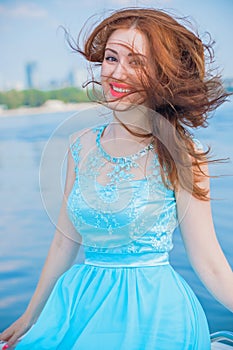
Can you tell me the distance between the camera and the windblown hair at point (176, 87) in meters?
1.18

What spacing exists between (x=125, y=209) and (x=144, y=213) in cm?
4

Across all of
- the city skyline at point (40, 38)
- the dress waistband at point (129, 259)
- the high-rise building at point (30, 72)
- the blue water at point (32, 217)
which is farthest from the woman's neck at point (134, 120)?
the high-rise building at point (30, 72)

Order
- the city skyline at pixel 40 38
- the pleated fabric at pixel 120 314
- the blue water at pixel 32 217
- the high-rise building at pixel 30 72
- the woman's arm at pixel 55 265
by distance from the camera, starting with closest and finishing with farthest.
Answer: the pleated fabric at pixel 120 314, the woman's arm at pixel 55 265, the blue water at pixel 32 217, the city skyline at pixel 40 38, the high-rise building at pixel 30 72

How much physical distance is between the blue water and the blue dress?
1.35m

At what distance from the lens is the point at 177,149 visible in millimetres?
1201

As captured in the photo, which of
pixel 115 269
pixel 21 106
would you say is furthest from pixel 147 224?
pixel 21 106

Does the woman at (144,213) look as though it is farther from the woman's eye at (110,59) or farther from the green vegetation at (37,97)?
the green vegetation at (37,97)

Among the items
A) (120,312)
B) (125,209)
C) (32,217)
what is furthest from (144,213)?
(32,217)

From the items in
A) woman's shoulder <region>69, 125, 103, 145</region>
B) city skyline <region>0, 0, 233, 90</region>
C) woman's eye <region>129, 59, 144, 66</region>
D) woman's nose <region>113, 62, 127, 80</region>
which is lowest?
woman's shoulder <region>69, 125, 103, 145</region>

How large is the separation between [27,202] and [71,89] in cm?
88

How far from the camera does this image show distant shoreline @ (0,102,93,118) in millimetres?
3760

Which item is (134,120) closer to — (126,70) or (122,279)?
(126,70)

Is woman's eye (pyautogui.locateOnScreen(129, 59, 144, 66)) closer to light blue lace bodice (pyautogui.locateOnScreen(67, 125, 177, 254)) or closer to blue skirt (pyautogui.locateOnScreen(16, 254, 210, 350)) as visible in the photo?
light blue lace bodice (pyautogui.locateOnScreen(67, 125, 177, 254))

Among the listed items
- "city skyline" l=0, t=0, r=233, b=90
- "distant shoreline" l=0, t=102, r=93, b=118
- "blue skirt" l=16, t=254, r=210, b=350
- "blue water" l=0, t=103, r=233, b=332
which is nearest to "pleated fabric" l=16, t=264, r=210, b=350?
"blue skirt" l=16, t=254, r=210, b=350
